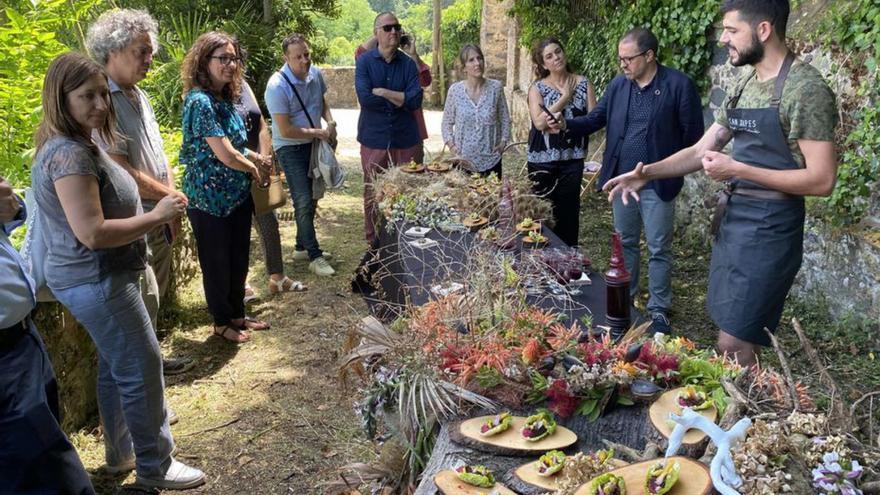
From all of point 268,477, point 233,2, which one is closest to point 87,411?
point 268,477

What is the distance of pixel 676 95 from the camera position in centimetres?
460

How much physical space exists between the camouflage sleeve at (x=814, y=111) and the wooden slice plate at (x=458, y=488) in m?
1.77

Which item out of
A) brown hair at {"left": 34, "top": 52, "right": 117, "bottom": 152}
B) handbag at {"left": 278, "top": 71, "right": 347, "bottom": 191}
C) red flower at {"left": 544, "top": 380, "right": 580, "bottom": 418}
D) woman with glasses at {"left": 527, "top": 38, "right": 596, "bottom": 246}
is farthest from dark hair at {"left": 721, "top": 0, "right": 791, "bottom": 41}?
handbag at {"left": 278, "top": 71, "right": 347, "bottom": 191}

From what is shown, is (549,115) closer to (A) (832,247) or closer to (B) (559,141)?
(B) (559,141)

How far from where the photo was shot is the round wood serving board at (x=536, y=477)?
1.84 m

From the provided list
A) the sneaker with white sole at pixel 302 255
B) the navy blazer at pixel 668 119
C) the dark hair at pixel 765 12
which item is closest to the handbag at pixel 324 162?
the sneaker with white sole at pixel 302 255

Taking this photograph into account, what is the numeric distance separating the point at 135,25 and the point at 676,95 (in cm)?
306

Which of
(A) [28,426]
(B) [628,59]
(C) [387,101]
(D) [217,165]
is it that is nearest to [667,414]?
(A) [28,426]

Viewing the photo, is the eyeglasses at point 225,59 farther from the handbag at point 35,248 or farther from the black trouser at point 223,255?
the handbag at point 35,248

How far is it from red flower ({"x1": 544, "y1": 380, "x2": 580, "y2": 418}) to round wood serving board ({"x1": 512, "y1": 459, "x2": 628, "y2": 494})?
242 millimetres

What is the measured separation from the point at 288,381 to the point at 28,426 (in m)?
2.09

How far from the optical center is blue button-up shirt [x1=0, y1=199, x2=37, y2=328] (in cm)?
243

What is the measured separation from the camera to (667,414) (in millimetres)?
2047

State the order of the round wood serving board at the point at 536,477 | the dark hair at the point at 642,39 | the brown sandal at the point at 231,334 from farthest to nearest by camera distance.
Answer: the brown sandal at the point at 231,334, the dark hair at the point at 642,39, the round wood serving board at the point at 536,477
